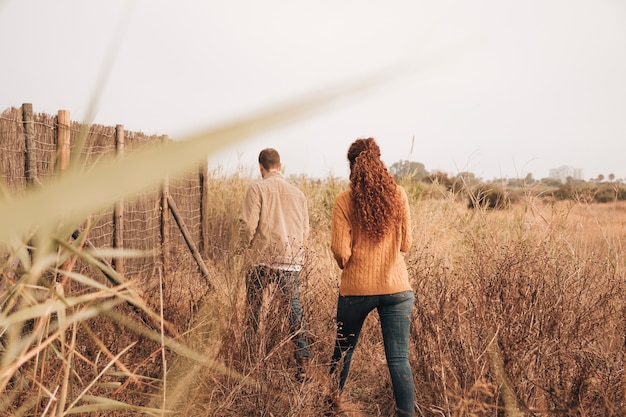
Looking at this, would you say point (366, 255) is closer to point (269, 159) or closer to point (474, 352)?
point (474, 352)

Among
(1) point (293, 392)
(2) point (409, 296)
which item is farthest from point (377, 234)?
(1) point (293, 392)

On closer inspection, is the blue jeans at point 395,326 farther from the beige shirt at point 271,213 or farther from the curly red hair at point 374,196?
the beige shirt at point 271,213

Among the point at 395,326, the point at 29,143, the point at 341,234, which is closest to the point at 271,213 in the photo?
the point at 341,234

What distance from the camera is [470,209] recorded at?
8438 millimetres

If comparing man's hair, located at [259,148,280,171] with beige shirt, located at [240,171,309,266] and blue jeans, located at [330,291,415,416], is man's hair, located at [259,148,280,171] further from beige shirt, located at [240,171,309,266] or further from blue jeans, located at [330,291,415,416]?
blue jeans, located at [330,291,415,416]

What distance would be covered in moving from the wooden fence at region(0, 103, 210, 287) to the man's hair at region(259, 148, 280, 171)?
83 cm

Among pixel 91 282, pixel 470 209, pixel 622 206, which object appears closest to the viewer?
pixel 91 282

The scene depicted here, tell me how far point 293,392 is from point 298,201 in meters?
2.05

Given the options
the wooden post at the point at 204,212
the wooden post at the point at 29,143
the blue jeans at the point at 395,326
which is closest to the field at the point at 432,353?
the blue jeans at the point at 395,326

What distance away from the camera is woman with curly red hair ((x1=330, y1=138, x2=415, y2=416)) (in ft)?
11.4

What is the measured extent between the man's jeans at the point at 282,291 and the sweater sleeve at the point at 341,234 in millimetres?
476

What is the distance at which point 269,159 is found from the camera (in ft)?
16.6

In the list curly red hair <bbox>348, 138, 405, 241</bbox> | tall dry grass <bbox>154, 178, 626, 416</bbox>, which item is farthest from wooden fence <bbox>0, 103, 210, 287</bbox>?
curly red hair <bbox>348, 138, 405, 241</bbox>

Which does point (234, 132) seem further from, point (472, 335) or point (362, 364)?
point (362, 364)
